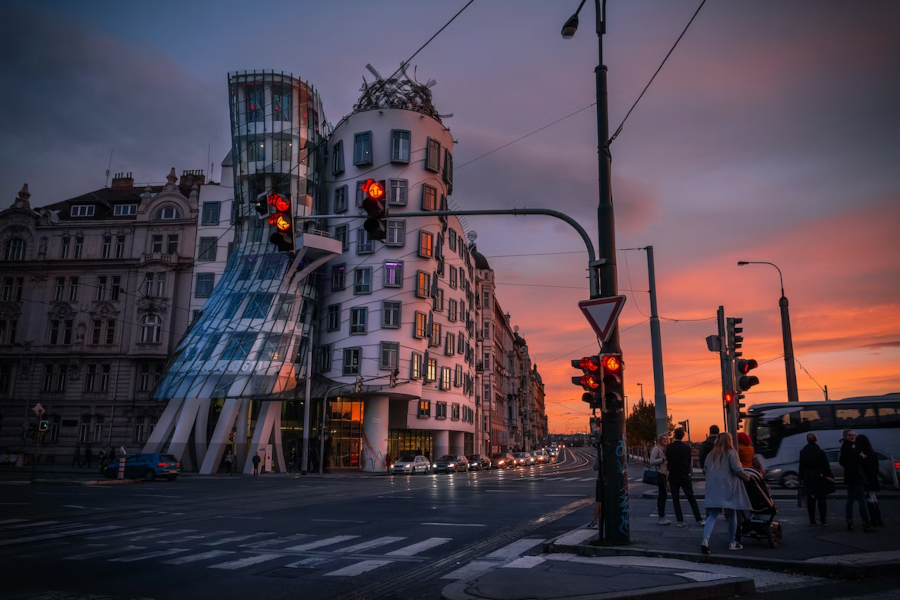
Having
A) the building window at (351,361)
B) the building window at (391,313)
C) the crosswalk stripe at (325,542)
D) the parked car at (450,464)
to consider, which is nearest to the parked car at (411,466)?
the parked car at (450,464)

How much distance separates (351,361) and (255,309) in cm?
799

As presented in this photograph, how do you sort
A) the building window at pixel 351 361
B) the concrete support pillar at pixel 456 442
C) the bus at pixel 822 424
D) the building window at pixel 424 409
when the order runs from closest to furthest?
the bus at pixel 822 424, the building window at pixel 351 361, the building window at pixel 424 409, the concrete support pillar at pixel 456 442

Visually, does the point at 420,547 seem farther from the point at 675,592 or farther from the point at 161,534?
the point at 161,534

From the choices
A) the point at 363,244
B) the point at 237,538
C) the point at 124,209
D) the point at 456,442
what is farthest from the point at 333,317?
the point at 237,538

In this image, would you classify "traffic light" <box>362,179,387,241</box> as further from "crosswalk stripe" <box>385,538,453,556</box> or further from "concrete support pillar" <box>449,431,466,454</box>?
"concrete support pillar" <box>449,431,466,454</box>

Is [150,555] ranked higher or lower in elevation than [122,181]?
lower

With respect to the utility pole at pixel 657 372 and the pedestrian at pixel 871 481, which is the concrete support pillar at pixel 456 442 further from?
the pedestrian at pixel 871 481

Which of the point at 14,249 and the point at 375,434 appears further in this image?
the point at 14,249

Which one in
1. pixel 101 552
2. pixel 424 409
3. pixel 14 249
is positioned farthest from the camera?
pixel 14 249

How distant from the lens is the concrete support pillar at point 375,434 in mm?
50250

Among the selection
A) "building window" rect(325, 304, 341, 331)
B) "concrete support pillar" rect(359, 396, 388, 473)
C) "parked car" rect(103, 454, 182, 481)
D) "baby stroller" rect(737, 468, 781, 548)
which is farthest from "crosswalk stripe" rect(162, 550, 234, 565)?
"building window" rect(325, 304, 341, 331)

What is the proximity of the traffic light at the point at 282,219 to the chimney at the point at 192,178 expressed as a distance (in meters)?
59.3

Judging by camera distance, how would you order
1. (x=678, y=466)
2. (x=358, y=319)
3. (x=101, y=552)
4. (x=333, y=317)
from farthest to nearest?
(x=333, y=317) < (x=358, y=319) < (x=678, y=466) < (x=101, y=552)

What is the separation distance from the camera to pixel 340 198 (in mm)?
54750
